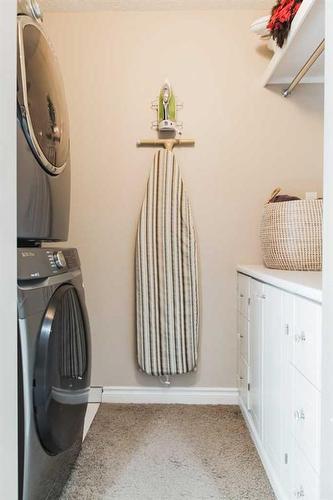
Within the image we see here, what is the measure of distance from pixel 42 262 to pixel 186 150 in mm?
1308

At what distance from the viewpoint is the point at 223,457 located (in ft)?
5.02

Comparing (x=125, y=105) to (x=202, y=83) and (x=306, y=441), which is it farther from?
Result: (x=306, y=441)

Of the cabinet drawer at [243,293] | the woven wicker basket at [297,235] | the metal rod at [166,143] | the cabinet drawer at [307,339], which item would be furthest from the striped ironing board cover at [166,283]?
the cabinet drawer at [307,339]

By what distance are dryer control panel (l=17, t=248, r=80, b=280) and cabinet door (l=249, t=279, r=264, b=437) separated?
758 mm

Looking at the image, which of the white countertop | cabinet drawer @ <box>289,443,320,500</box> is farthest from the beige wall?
cabinet drawer @ <box>289,443,320,500</box>

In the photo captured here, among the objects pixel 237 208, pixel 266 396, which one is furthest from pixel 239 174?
pixel 266 396

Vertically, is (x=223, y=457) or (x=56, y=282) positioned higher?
(x=56, y=282)

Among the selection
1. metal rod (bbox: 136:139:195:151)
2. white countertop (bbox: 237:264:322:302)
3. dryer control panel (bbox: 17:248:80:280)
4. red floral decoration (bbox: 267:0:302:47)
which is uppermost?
red floral decoration (bbox: 267:0:302:47)

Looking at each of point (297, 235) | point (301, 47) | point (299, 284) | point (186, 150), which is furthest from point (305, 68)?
point (299, 284)

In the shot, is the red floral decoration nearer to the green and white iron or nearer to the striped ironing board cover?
the green and white iron

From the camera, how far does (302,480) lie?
99cm

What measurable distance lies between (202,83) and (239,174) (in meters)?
0.55

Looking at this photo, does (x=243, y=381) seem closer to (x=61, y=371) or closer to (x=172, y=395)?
(x=172, y=395)

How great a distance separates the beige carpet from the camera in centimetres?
132
